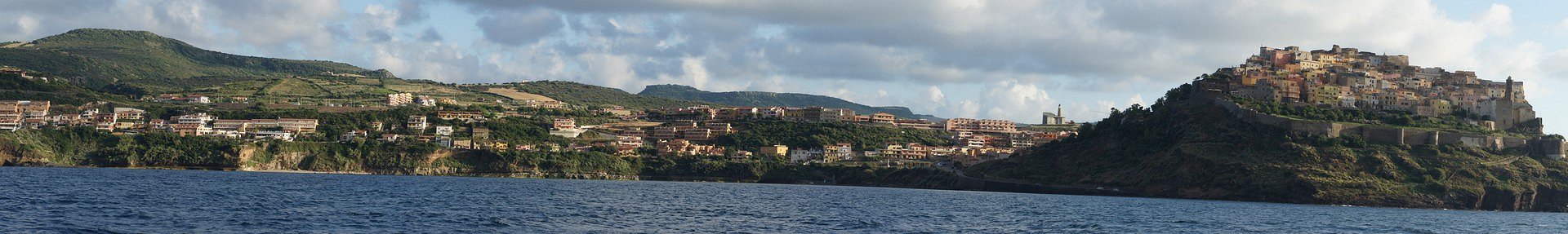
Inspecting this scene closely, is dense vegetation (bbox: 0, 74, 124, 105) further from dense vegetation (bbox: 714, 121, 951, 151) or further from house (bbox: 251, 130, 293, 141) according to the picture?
dense vegetation (bbox: 714, 121, 951, 151)

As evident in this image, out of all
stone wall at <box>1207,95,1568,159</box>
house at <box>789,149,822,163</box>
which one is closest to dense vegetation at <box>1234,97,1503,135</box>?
stone wall at <box>1207,95,1568,159</box>

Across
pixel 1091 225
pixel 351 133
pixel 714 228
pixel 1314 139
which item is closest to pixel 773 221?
pixel 714 228

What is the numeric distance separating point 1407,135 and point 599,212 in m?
62.4

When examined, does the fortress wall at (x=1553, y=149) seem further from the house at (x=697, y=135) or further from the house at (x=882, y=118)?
the house at (x=882, y=118)

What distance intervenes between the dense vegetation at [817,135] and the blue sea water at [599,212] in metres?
69.8

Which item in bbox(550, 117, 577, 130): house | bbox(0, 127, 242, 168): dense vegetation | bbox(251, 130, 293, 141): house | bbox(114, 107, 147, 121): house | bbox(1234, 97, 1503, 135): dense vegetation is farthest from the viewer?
bbox(550, 117, 577, 130): house

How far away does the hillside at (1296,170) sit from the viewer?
271ft

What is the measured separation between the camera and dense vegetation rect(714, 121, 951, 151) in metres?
151

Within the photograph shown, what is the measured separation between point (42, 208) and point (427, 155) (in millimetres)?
79175

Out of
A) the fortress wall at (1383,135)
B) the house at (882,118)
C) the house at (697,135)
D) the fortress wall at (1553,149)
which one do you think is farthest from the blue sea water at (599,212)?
the house at (882,118)

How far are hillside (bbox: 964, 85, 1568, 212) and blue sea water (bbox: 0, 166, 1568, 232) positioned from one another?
4442 millimetres

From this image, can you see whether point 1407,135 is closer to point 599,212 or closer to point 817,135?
point 599,212

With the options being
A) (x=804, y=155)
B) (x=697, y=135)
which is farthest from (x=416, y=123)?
(x=804, y=155)

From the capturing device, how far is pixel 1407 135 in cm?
9194
